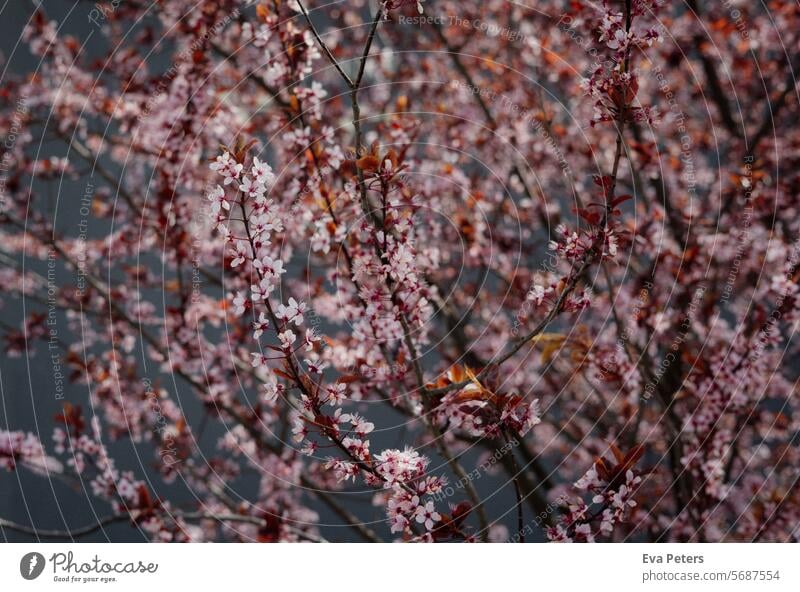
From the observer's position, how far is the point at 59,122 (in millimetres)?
2480

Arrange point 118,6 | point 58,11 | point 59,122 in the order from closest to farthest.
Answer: point 58,11 < point 118,6 < point 59,122

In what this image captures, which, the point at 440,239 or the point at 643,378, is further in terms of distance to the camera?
the point at 440,239

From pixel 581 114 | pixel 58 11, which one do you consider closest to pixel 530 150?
pixel 581 114

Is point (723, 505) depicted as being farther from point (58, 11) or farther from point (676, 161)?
point (58, 11)

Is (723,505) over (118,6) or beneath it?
beneath

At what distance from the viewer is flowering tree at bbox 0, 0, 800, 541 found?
147 cm

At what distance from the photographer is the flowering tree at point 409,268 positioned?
1.47 meters

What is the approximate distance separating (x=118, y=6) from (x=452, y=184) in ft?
4.33

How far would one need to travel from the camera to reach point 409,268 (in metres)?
1.41

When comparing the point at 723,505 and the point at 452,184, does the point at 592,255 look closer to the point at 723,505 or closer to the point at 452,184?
the point at 452,184
